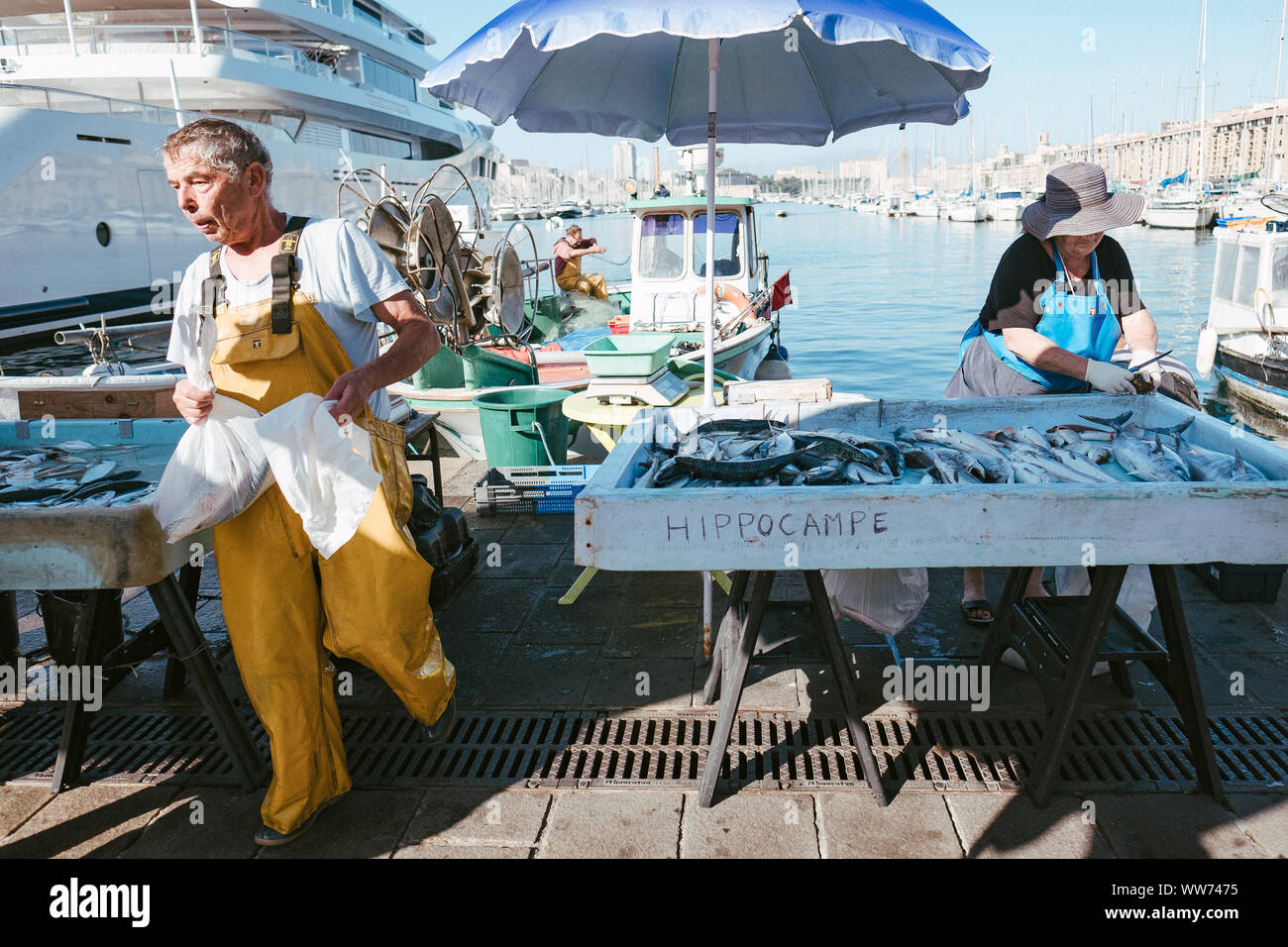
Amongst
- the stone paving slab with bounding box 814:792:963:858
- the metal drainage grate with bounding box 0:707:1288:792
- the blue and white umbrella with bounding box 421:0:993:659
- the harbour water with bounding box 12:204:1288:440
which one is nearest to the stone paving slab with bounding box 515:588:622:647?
the blue and white umbrella with bounding box 421:0:993:659

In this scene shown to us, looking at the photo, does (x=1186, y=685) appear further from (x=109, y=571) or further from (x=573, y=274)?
(x=573, y=274)

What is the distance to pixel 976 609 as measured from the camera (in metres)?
4.17

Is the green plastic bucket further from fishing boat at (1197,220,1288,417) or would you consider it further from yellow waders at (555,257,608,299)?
fishing boat at (1197,220,1288,417)

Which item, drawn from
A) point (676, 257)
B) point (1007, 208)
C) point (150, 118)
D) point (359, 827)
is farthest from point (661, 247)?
point (1007, 208)

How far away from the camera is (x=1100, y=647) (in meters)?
2.92

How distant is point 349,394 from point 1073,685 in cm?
249

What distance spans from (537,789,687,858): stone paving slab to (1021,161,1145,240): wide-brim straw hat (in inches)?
112

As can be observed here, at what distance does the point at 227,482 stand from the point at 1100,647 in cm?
285

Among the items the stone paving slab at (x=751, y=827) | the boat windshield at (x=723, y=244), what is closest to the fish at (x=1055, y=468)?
the stone paving slab at (x=751, y=827)

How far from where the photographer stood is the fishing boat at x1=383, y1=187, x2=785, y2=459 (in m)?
6.26

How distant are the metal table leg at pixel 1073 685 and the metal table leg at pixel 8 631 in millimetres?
4343

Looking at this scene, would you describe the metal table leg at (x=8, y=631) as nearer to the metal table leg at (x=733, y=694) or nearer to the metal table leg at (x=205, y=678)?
the metal table leg at (x=205, y=678)

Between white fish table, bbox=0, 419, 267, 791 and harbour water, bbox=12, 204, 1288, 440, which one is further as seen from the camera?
harbour water, bbox=12, 204, 1288, 440
